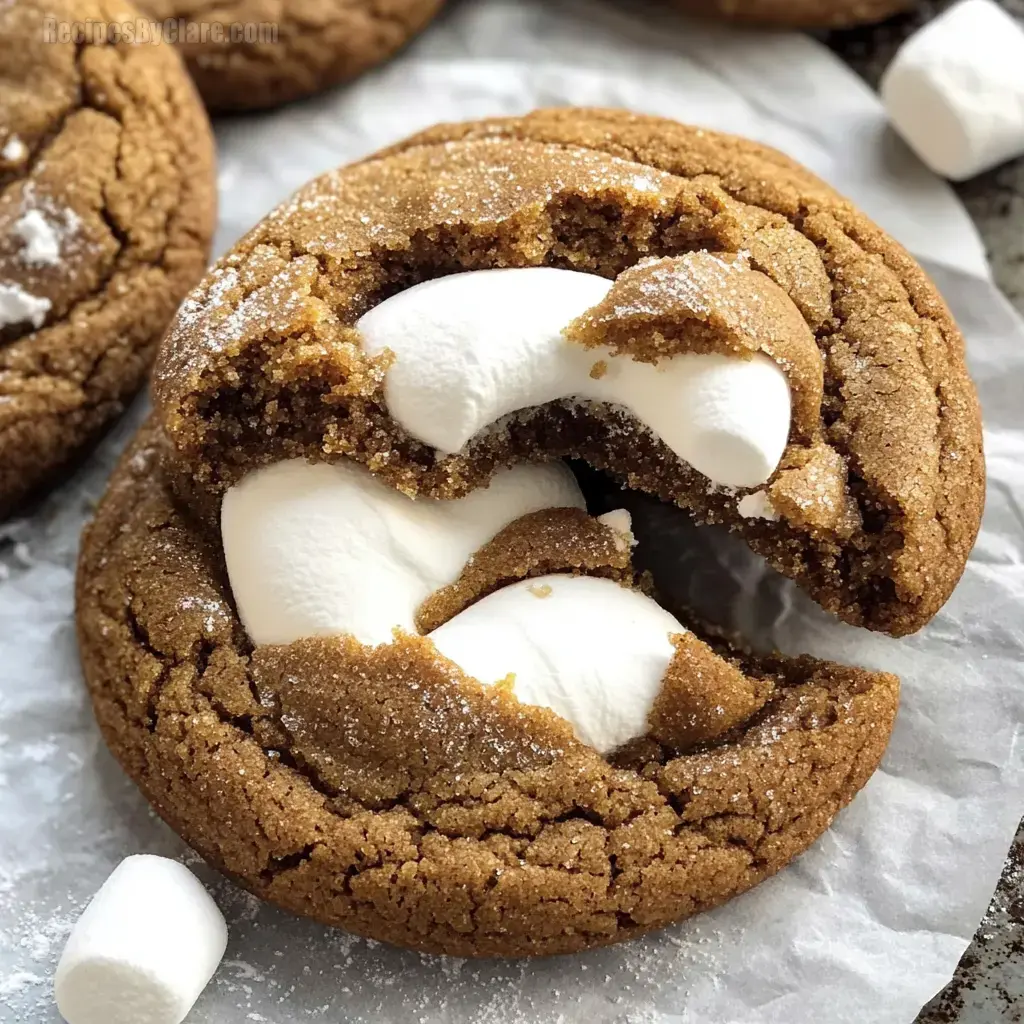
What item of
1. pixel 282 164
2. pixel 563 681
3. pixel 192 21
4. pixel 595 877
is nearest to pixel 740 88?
pixel 282 164

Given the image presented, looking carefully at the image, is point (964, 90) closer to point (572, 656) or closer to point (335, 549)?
point (572, 656)

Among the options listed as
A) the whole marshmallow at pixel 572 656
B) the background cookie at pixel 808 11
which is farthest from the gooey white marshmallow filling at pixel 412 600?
the background cookie at pixel 808 11

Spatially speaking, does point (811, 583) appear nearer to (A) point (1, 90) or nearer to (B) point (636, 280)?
(B) point (636, 280)

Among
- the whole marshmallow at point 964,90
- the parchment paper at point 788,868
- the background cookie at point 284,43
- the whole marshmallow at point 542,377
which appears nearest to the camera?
the whole marshmallow at point 542,377

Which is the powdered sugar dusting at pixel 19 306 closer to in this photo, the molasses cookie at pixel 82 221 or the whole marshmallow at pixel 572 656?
the molasses cookie at pixel 82 221

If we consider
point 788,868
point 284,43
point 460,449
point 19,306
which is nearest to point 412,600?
point 460,449
